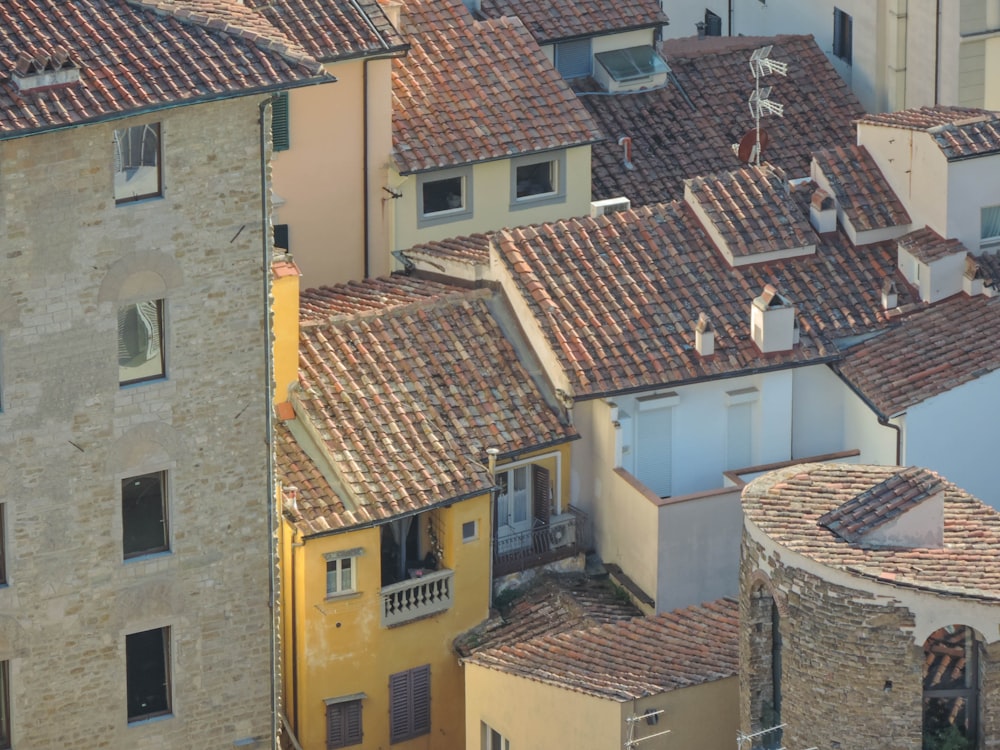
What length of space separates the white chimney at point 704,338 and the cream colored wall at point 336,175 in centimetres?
867

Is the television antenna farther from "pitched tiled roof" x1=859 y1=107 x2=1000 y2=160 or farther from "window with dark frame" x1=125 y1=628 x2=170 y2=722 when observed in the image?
"window with dark frame" x1=125 y1=628 x2=170 y2=722

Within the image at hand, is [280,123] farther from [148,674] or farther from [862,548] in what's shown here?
[862,548]

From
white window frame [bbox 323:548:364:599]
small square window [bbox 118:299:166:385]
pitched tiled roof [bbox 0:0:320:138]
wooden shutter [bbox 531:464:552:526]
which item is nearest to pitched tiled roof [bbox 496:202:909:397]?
wooden shutter [bbox 531:464:552:526]

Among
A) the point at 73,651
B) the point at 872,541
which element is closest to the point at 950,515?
the point at 872,541

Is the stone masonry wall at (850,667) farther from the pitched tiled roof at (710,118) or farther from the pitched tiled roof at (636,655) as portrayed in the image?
the pitched tiled roof at (710,118)

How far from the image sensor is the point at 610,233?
66688 mm

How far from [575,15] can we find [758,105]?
563cm

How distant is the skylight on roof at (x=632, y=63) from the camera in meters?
77.8

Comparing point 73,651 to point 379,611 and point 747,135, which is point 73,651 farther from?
point 747,135

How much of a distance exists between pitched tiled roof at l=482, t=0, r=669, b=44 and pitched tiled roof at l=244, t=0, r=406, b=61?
766 centimetres

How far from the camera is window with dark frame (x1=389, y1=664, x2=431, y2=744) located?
63969 millimetres

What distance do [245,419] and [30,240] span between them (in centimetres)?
482

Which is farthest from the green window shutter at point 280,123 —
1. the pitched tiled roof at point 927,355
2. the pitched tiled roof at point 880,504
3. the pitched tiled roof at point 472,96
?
the pitched tiled roof at point 880,504

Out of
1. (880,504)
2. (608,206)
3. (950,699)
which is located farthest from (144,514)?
(608,206)
